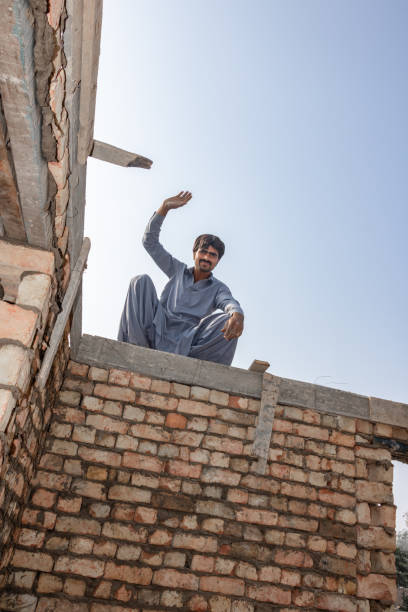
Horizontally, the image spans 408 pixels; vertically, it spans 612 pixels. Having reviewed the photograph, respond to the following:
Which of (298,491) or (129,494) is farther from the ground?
(298,491)

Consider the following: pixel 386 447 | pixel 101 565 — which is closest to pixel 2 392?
pixel 101 565

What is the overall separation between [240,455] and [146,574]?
106cm

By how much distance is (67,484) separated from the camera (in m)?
3.36

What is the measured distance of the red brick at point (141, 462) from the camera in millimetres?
3512

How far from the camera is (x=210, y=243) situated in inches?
197

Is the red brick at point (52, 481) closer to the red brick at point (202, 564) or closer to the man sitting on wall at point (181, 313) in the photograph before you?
the red brick at point (202, 564)

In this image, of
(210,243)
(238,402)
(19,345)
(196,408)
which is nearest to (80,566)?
(196,408)

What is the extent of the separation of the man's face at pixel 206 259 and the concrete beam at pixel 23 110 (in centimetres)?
280

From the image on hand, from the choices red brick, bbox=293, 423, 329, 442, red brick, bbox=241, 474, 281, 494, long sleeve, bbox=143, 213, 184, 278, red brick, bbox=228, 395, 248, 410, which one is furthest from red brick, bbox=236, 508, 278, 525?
long sleeve, bbox=143, 213, 184, 278

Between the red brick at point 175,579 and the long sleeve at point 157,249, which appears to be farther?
the long sleeve at point 157,249

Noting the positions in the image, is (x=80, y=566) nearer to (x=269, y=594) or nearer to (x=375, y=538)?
(x=269, y=594)

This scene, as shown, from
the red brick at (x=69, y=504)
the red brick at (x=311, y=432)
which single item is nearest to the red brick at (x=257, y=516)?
the red brick at (x=311, y=432)

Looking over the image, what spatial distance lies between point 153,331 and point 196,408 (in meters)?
0.89

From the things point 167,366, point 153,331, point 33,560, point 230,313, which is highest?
point 230,313
